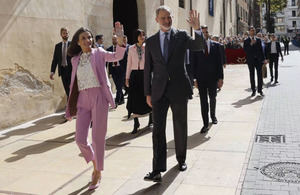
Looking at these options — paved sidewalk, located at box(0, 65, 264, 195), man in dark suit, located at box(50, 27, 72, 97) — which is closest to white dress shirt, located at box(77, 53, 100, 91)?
paved sidewalk, located at box(0, 65, 264, 195)

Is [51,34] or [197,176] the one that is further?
[51,34]

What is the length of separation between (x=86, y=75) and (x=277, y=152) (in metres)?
2.96

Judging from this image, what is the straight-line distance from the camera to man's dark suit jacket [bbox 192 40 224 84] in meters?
7.38

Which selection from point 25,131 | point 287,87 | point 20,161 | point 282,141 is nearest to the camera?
point 20,161

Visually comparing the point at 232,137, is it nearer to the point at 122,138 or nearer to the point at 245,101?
the point at 122,138

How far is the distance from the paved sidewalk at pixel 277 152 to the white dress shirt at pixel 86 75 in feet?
6.77

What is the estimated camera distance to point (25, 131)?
7.93 m

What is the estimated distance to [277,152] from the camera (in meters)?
5.62

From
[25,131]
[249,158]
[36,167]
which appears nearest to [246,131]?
[249,158]

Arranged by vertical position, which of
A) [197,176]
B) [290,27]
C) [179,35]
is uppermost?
[290,27]

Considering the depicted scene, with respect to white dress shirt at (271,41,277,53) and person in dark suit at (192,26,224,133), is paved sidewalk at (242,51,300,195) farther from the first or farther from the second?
white dress shirt at (271,41,277,53)

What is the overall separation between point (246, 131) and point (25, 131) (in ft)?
14.2

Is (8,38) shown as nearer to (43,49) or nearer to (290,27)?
(43,49)

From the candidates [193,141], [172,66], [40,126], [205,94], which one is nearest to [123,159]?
[193,141]
